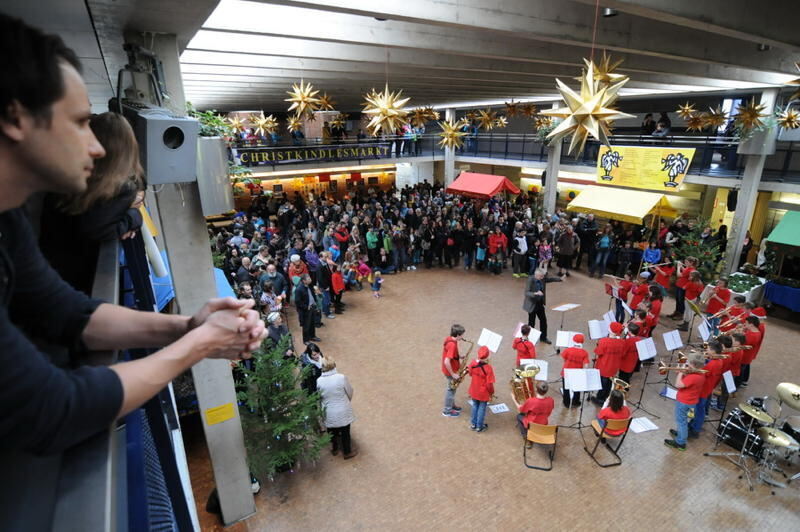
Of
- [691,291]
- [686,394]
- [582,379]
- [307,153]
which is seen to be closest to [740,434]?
[686,394]

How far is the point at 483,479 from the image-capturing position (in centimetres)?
606

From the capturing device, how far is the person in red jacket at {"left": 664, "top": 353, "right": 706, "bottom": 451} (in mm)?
6277

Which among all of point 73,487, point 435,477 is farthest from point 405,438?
point 73,487

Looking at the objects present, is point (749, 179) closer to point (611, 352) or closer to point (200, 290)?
point (611, 352)

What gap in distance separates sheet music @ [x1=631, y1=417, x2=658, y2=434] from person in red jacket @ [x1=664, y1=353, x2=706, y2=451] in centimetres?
46

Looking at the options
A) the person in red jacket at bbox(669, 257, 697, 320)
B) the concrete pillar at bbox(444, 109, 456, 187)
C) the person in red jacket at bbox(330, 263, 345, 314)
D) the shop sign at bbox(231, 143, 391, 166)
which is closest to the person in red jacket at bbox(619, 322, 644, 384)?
the person in red jacket at bbox(669, 257, 697, 320)

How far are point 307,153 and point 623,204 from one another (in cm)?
1461

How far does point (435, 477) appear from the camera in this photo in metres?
6.09

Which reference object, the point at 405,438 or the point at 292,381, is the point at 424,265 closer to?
the point at 405,438

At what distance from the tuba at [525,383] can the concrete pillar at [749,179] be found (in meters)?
11.0

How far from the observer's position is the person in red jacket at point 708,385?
655 centimetres

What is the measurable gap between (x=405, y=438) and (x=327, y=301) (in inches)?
200

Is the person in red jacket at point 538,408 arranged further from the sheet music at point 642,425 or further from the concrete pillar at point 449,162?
the concrete pillar at point 449,162

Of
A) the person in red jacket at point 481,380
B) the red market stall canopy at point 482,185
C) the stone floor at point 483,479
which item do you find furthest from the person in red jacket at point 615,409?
the red market stall canopy at point 482,185
